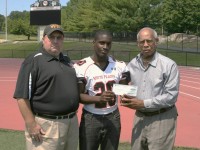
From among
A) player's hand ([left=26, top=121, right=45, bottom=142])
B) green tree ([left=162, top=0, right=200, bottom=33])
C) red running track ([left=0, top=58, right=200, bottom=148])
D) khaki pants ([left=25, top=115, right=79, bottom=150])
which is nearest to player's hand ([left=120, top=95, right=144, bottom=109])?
khaki pants ([left=25, top=115, right=79, bottom=150])

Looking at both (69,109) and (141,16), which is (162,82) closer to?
(69,109)

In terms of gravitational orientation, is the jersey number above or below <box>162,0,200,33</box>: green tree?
below

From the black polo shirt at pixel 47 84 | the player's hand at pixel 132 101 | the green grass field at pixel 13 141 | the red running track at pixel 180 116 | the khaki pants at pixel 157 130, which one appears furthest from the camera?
the red running track at pixel 180 116

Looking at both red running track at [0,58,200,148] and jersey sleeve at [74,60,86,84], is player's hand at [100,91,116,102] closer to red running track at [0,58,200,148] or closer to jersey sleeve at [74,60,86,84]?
jersey sleeve at [74,60,86,84]

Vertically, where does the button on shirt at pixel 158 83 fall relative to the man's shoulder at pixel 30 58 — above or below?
below

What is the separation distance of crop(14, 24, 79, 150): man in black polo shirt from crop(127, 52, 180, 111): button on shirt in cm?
77

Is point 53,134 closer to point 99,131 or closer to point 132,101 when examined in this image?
point 99,131

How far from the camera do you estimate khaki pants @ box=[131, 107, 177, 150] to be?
14.4 ft

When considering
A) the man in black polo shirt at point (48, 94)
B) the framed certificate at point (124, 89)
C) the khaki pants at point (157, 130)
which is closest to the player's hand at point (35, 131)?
the man in black polo shirt at point (48, 94)

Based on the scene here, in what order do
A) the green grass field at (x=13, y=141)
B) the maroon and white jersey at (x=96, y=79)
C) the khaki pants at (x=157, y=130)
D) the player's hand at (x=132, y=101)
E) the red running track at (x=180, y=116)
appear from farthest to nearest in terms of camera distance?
the red running track at (x=180, y=116), the green grass field at (x=13, y=141), the maroon and white jersey at (x=96, y=79), the khaki pants at (x=157, y=130), the player's hand at (x=132, y=101)

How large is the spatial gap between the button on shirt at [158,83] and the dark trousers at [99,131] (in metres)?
0.46

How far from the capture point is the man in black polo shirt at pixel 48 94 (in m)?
4.13

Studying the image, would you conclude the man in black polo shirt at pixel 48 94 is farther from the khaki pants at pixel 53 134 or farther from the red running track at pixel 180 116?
the red running track at pixel 180 116

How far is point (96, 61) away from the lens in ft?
15.0
